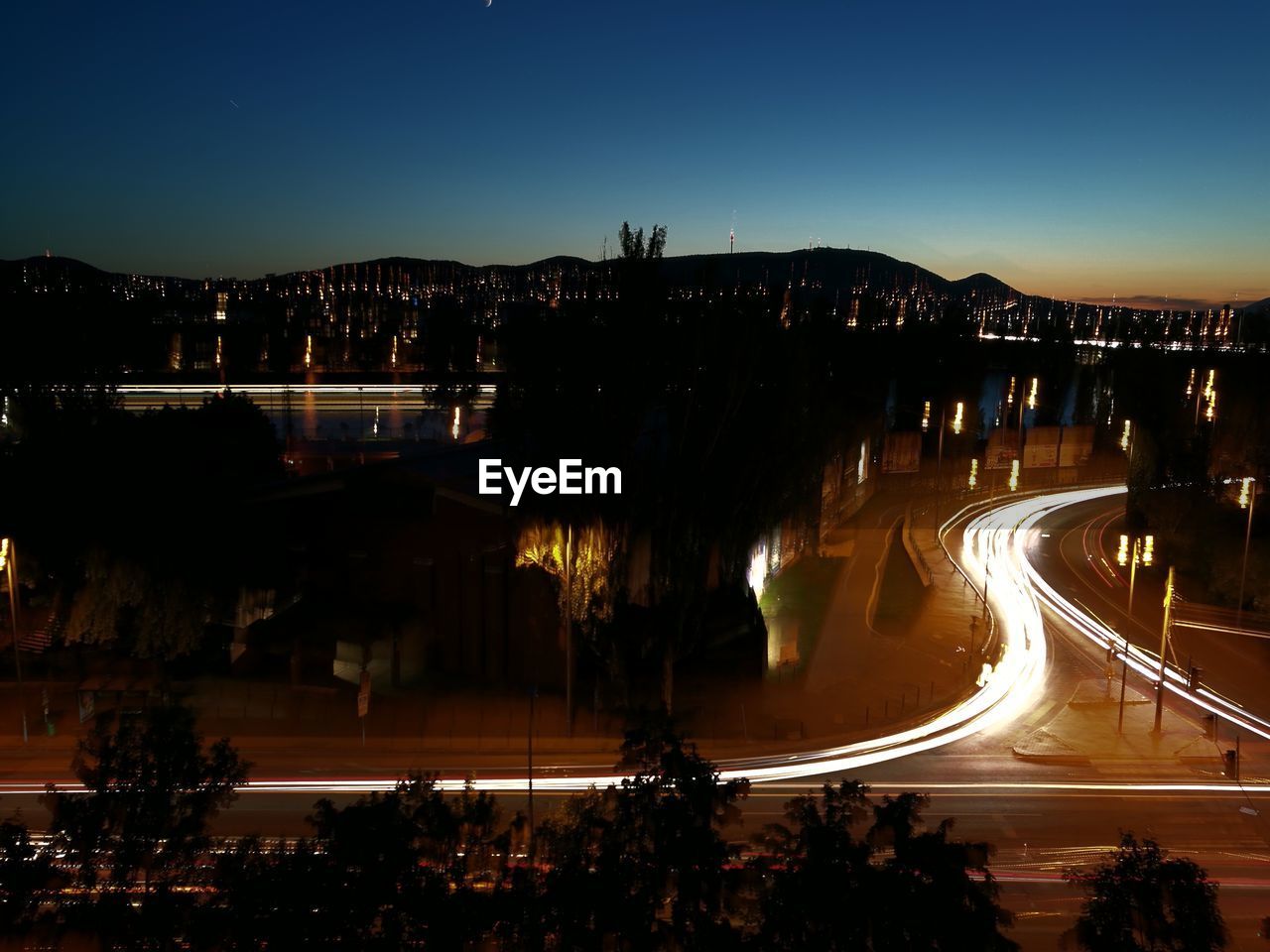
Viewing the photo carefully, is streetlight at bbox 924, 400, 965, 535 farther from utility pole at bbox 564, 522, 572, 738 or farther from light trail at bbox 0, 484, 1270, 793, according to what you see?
utility pole at bbox 564, 522, 572, 738

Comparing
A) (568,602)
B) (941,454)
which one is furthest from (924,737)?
(941,454)

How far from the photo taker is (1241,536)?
2283cm

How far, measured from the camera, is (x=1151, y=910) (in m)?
5.06

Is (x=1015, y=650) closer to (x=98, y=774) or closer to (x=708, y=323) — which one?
(x=708, y=323)

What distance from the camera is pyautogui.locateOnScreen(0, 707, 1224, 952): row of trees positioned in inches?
203

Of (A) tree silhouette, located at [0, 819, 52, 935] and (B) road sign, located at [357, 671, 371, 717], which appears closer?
(A) tree silhouette, located at [0, 819, 52, 935]

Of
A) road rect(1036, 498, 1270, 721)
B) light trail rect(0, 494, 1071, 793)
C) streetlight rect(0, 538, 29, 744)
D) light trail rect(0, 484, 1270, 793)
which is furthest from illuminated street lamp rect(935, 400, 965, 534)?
streetlight rect(0, 538, 29, 744)

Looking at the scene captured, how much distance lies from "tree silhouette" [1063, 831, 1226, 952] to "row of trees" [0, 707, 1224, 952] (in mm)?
11

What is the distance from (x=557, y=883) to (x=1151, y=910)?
360cm

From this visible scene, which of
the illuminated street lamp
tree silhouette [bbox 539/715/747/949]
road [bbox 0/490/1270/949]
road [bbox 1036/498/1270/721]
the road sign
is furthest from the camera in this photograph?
the illuminated street lamp

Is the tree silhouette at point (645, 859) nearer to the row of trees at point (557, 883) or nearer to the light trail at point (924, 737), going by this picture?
the row of trees at point (557, 883)

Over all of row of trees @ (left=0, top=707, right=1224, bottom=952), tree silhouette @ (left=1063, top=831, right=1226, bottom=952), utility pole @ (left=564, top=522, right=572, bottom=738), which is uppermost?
tree silhouette @ (left=1063, top=831, right=1226, bottom=952)

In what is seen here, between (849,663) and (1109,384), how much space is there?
3956 centimetres

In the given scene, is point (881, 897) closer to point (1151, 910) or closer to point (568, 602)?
point (1151, 910)
